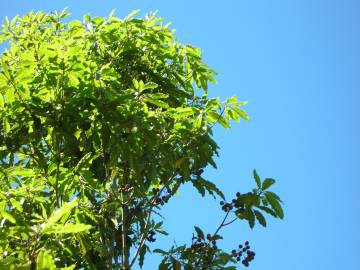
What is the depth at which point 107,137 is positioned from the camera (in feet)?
21.4

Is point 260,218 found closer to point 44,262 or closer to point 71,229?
point 71,229

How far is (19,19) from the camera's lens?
8750mm

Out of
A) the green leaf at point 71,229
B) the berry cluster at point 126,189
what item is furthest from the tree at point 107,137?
the green leaf at point 71,229

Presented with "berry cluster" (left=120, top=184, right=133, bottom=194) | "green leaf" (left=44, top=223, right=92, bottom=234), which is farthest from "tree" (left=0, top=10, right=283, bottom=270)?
"green leaf" (left=44, top=223, right=92, bottom=234)

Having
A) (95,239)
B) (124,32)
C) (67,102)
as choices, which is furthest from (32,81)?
(95,239)

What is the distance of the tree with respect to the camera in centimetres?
618

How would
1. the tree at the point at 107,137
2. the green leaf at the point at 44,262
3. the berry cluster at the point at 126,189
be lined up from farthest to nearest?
the berry cluster at the point at 126,189 < the tree at the point at 107,137 < the green leaf at the point at 44,262

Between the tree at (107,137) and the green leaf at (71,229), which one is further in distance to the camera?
the tree at (107,137)

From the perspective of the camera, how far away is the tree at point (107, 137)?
20.3 feet

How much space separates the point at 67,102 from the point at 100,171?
1590 mm

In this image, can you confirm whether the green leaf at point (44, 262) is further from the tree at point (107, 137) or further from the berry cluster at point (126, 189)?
the berry cluster at point (126, 189)

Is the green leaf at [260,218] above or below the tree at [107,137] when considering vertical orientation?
below

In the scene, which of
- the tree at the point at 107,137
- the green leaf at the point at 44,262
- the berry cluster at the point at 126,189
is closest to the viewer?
the green leaf at the point at 44,262

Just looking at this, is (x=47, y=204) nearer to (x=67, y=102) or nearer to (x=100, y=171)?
(x=100, y=171)
